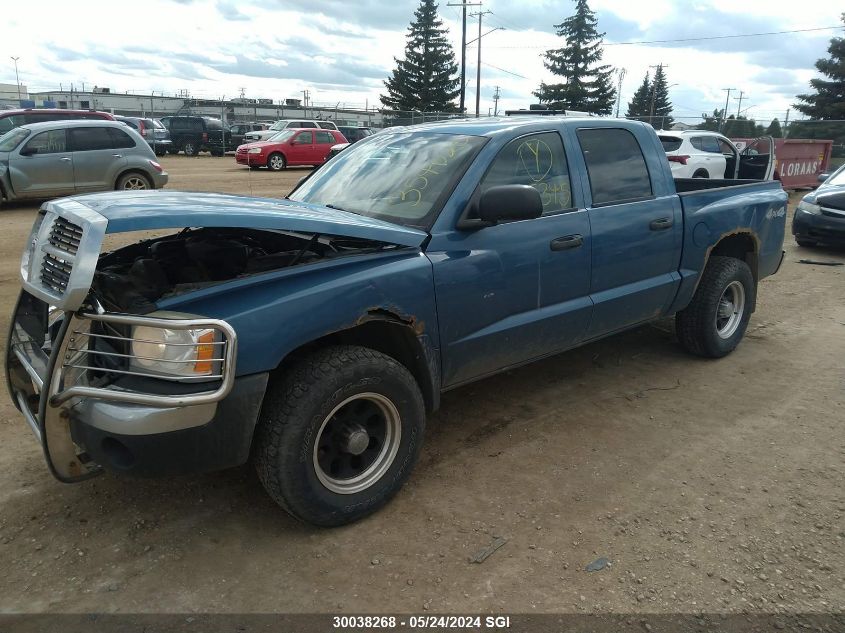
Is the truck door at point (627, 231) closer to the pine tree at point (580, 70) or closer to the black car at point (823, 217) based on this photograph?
the black car at point (823, 217)

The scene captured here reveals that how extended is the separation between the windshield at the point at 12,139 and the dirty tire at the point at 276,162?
37.6 feet

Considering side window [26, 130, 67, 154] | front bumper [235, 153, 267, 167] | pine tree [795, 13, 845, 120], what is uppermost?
pine tree [795, 13, 845, 120]

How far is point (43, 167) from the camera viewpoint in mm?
12312

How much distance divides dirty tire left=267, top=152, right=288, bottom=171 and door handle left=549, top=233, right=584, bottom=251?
2142cm

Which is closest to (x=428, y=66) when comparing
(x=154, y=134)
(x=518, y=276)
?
(x=154, y=134)

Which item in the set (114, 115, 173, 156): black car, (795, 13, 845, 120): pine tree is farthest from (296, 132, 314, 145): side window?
(795, 13, 845, 120): pine tree

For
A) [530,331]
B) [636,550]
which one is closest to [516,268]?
[530,331]

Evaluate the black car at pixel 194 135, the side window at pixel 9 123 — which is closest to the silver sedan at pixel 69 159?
the side window at pixel 9 123

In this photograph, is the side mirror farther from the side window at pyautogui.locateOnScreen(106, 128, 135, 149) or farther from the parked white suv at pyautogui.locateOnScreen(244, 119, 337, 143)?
the parked white suv at pyautogui.locateOnScreen(244, 119, 337, 143)

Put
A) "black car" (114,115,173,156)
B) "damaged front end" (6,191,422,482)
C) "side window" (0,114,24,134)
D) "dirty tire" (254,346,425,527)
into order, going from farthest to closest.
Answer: "black car" (114,115,173,156) → "side window" (0,114,24,134) → "dirty tire" (254,346,425,527) → "damaged front end" (6,191,422,482)

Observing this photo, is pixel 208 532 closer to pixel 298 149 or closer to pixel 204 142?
pixel 298 149

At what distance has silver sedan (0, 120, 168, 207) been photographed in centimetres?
1220

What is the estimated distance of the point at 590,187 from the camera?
4.07 m

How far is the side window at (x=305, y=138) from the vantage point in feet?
80.1
